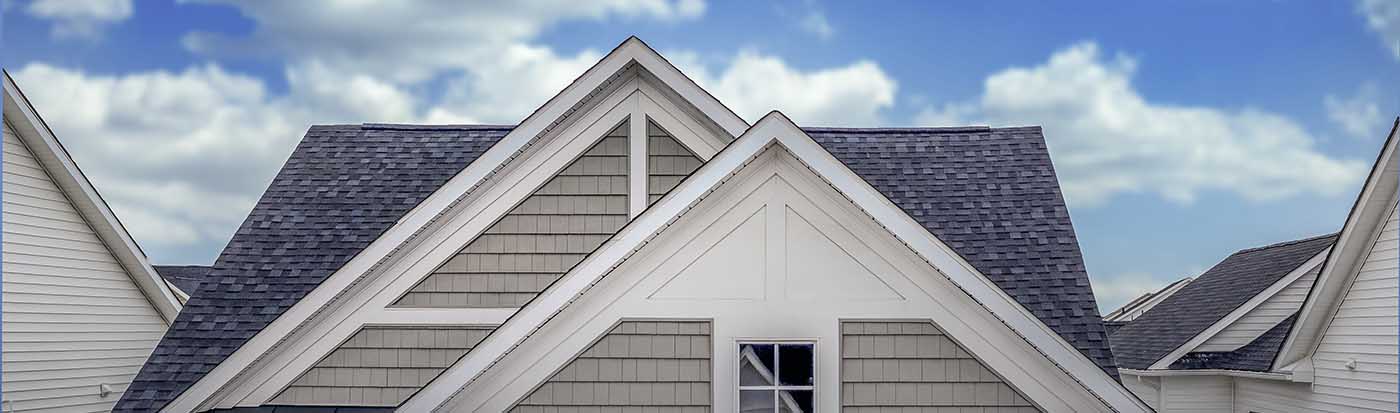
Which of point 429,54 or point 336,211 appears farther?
point 429,54

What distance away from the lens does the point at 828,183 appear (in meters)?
9.48

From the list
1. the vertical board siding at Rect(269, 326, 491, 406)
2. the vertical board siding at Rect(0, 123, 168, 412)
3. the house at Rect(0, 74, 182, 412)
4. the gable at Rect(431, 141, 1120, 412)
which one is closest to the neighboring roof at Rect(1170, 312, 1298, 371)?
the gable at Rect(431, 141, 1120, 412)

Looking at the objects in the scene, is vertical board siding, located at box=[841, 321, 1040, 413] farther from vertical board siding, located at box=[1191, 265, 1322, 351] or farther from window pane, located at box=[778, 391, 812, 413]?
vertical board siding, located at box=[1191, 265, 1322, 351]

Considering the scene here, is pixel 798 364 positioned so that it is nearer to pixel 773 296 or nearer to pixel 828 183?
pixel 773 296

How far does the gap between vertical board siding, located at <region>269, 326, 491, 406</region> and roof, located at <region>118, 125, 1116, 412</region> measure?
3.67 feet

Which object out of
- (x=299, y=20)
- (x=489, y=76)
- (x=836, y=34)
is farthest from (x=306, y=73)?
(x=836, y=34)

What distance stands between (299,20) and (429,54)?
308 cm

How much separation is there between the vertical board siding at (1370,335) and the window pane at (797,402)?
26.7 feet

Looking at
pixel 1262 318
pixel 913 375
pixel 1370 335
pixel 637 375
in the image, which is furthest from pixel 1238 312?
pixel 637 375

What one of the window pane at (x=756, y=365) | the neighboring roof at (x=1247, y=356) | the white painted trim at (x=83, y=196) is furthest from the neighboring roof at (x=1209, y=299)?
the white painted trim at (x=83, y=196)

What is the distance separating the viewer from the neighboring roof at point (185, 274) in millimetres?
23486

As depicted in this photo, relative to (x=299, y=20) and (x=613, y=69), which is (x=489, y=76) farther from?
(x=613, y=69)

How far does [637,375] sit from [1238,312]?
48.9ft

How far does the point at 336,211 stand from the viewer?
563 inches
